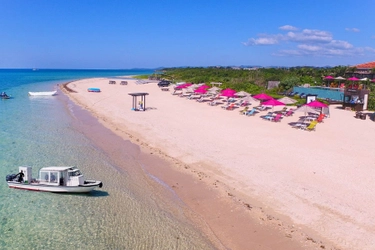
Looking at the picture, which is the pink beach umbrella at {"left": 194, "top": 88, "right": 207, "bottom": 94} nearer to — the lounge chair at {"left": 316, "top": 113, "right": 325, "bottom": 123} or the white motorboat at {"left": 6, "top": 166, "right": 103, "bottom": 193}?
the lounge chair at {"left": 316, "top": 113, "right": 325, "bottom": 123}

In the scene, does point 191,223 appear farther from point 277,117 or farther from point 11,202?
point 277,117

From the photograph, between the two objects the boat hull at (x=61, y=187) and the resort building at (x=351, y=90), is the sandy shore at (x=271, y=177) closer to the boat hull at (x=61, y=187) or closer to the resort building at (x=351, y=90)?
the boat hull at (x=61, y=187)

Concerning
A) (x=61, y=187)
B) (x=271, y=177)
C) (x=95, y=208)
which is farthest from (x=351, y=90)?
(x=61, y=187)

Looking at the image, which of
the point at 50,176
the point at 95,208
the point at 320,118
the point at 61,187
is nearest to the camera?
the point at 95,208

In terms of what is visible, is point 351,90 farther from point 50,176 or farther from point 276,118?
point 50,176

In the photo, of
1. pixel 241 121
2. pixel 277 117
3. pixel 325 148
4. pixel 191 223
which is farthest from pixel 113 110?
pixel 191 223

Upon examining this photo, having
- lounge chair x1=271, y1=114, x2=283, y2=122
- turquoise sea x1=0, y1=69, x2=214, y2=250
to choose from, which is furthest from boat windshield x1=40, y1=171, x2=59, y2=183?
lounge chair x1=271, y1=114, x2=283, y2=122
